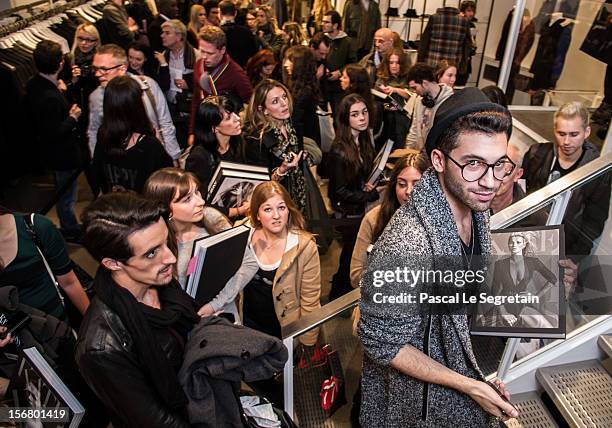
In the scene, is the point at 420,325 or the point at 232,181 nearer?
the point at 420,325

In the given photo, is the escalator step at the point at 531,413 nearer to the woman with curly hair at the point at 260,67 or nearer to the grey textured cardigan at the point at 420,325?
the grey textured cardigan at the point at 420,325

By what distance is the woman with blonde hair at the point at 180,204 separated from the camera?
2.39 metres

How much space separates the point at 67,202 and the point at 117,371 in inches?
138

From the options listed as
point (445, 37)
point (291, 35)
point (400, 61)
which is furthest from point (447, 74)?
point (291, 35)

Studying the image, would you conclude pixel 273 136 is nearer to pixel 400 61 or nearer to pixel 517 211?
pixel 517 211

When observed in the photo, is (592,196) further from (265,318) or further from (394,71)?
(394,71)

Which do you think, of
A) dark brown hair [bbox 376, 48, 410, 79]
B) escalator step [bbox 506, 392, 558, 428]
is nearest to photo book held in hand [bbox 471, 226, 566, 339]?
escalator step [bbox 506, 392, 558, 428]

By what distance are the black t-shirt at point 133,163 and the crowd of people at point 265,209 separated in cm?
1

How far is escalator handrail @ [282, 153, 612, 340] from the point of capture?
1.84 metres

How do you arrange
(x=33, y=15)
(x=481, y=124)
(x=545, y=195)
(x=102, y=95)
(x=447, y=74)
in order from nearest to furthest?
1. (x=481, y=124)
2. (x=545, y=195)
3. (x=102, y=95)
4. (x=447, y=74)
5. (x=33, y=15)

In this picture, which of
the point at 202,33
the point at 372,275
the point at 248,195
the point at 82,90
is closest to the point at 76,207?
the point at 82,90

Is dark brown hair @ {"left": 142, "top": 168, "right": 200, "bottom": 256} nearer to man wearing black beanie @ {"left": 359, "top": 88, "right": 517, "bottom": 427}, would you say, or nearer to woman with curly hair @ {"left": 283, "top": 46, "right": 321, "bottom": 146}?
man wearing black beanie @ {"left": 359, "top": 88, "right": 517, "bottom": 427}

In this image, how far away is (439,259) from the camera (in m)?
1.30

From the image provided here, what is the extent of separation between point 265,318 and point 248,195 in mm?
779
